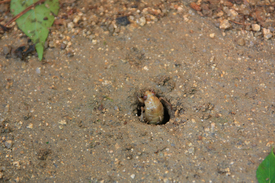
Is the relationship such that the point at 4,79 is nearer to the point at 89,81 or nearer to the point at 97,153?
the point at 89,81

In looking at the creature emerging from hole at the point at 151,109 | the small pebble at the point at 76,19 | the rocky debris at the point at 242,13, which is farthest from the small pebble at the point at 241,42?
the small pebble at the point at 76,19

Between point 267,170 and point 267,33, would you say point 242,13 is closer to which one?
point 267,33

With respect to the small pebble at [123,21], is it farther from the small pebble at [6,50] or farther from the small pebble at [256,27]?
the small pebble at [256,27]

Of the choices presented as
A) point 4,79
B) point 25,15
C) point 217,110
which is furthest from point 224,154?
point 25,15

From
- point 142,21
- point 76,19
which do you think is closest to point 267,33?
point 142,21

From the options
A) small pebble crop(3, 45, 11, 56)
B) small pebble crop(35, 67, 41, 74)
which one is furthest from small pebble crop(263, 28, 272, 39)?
small pebble crop(3, 45, 11, 56)

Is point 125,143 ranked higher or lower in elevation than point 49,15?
lower

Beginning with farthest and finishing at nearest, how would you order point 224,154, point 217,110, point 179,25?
point 179,25 < point 217,110 < point 224,154
